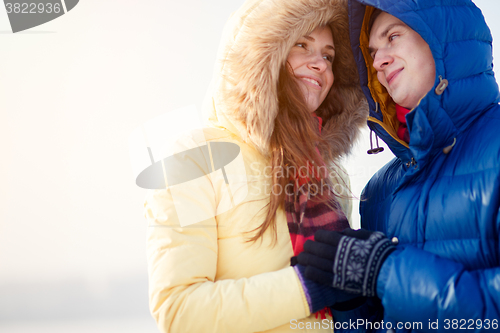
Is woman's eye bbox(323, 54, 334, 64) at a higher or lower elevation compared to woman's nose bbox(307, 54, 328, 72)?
higher

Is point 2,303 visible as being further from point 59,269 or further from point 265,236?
point 265,236

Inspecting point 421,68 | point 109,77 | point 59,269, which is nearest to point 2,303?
point 59,269

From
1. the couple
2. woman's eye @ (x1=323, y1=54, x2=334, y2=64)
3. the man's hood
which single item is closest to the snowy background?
woman's eye @ (x1=323, y1=54, x2=334, y2=64)

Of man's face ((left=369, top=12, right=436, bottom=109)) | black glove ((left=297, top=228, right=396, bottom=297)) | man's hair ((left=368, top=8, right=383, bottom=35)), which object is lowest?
black glove ((left=297, top=228, right=396, bottom=297))

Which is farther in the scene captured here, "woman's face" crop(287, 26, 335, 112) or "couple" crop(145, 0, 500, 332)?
"woman's face" crop(287, 26, 335, 112)

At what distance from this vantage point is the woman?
0.85 m

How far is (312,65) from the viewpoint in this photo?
1338 millimetres

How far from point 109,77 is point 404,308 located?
381 cm

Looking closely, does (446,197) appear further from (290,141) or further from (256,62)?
(256,62)

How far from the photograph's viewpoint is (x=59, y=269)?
4195 mm

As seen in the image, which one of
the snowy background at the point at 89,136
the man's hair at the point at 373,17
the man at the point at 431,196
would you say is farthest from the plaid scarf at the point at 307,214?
the snowy background at the point at 89,136

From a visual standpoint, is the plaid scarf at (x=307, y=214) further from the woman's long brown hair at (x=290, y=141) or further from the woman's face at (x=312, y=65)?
the woman's face at (x=312, y=65)

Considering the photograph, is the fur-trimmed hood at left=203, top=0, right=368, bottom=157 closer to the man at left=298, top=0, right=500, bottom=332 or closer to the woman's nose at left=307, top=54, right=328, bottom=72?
the woman's nose at left=307, top=54, right=328, bottom=72

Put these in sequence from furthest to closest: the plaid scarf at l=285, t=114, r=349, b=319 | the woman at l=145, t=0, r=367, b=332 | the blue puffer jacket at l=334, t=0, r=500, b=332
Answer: the plaid scarf at l=285, t=114, r=349, b=319 < the woman at l=145, t=0, r=367, b=332 < the blue puffer jacket at l=334, t=0, r=500, b=332
